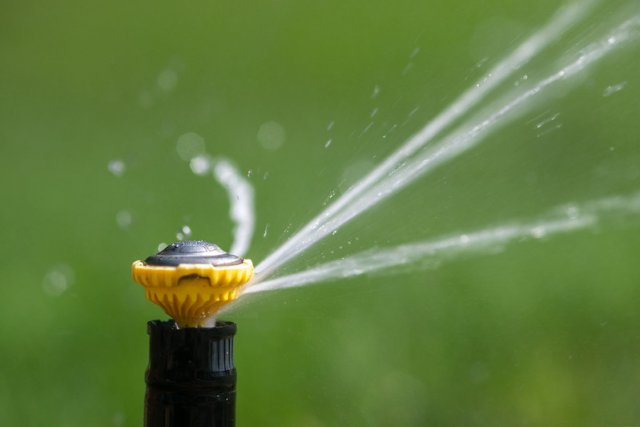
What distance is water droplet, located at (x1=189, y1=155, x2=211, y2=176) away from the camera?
1.26 m

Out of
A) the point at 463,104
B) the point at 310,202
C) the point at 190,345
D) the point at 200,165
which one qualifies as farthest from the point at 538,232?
the point at 190,345

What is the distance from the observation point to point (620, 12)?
3.96 ft

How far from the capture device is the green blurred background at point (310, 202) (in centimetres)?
124

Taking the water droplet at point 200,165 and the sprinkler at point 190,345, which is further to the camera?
the water droplet at point 200,165

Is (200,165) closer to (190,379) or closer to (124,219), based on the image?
(124,219)

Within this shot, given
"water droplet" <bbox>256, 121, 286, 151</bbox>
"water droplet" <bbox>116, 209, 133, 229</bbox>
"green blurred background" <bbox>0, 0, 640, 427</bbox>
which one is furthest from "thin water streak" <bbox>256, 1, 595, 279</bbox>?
"water droplet" <bbox>116, 209, 133, 229</bbox>

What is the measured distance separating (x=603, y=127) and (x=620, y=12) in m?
0.17

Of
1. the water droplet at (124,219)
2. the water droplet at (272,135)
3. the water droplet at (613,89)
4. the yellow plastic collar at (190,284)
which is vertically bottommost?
the yellow plastic collar at (190,284)

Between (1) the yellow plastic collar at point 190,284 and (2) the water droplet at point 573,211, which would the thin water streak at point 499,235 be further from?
(1) the yellow plastic collar at point 190,284

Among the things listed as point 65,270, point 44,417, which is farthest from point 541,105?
point 44,417

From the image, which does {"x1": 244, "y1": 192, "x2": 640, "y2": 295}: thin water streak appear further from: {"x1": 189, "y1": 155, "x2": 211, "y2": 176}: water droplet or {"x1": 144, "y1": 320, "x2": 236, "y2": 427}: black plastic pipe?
{"x1": 144, "y1": 320, "x2": 236, "y2": 427}: black plastic pipe

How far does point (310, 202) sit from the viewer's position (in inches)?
48.3

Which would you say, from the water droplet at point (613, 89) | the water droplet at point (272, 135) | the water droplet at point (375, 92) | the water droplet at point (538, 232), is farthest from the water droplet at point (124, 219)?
the water droplet at point (613, 89)

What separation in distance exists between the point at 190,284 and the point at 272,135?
72 cm
